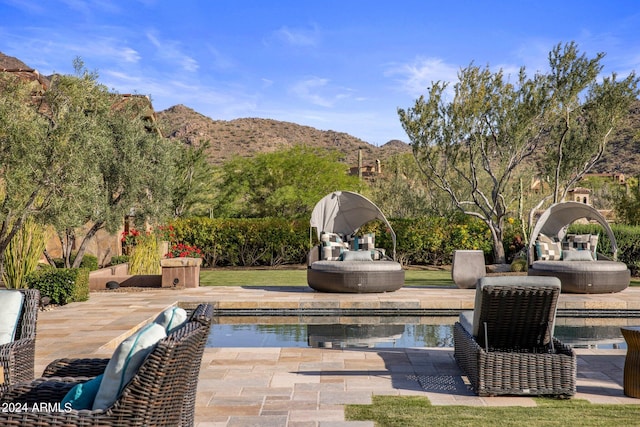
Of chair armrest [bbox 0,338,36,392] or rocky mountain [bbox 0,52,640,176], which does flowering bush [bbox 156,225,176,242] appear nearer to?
chair armrest [bbox 0,338,36,392]

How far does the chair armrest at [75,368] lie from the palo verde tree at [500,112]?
14.2 m

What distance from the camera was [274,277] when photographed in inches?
575

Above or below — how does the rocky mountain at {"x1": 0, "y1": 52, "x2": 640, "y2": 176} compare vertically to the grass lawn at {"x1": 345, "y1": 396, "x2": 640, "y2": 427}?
above

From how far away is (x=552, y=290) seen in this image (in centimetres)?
463

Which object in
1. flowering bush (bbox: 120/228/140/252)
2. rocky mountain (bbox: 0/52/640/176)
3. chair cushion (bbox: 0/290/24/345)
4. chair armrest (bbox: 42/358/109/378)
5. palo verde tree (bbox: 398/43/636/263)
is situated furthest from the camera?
rocky mountain (bbox: 0/52/640/176)

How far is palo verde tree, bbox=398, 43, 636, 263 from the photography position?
1617 cm

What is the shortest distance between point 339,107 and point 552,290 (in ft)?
83.5

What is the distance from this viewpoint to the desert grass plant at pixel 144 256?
43.7 ft

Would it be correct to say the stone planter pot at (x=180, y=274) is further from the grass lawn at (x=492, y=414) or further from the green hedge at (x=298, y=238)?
the grass lawn at (x=492, y=414)

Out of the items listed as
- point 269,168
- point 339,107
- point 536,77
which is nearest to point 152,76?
point 339,107

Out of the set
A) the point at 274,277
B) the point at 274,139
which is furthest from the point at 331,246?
the point at 274,139

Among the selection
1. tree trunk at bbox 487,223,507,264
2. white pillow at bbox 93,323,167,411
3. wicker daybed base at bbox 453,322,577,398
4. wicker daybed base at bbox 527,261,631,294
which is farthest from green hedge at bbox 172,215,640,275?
white pillow at bbox 93,323,167,411

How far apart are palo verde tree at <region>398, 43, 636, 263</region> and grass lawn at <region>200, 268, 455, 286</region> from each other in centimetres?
278

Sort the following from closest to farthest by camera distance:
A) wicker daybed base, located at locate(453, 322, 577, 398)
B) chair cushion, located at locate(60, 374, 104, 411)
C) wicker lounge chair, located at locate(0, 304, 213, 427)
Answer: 1. wicker lounge chair, located at locate(0, 304, 213, 427)
2. chair cushion, located at locate(60, 374, 104, 411)
3. wicker daybed base, located at locate(453, 322, 577, 398)
